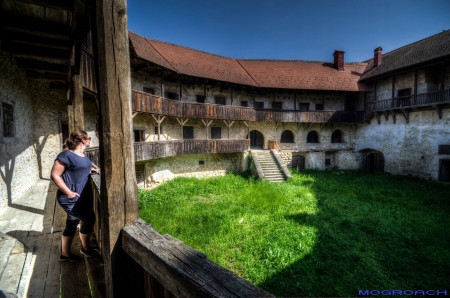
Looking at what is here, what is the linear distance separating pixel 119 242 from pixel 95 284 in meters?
1.17

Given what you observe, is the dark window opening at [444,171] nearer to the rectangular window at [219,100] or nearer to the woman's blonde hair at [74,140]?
the rectangular window at [219,100]

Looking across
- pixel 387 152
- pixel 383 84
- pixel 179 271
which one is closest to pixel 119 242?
pixel 179 271

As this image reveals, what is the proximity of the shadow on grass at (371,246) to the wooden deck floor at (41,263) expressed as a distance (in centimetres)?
445

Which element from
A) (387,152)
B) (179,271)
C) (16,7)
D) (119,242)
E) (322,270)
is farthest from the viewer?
(387,152)

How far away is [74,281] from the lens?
271 centimetres

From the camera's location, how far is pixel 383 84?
1925 centimetres

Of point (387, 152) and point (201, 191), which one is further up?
point (387, 152)

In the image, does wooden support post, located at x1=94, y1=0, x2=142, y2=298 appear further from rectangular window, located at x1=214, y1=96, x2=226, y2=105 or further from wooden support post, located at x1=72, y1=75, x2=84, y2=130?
rectangular window, located at x1=214, y1=96, x2=226, y2=105

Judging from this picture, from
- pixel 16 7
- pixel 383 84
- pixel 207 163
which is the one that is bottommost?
pixel 207 163

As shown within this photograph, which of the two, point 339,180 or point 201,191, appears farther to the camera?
point 339,180

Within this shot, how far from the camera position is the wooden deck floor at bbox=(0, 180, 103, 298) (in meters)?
2.58

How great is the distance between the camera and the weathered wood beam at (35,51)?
554 cm

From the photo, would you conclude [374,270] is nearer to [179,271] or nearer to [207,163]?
[179,271]

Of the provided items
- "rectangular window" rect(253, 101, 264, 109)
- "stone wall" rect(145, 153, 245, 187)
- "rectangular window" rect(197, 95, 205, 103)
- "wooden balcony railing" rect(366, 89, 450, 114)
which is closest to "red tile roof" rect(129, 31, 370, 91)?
"rectangular window" rect(253, 101, 264, 109)
